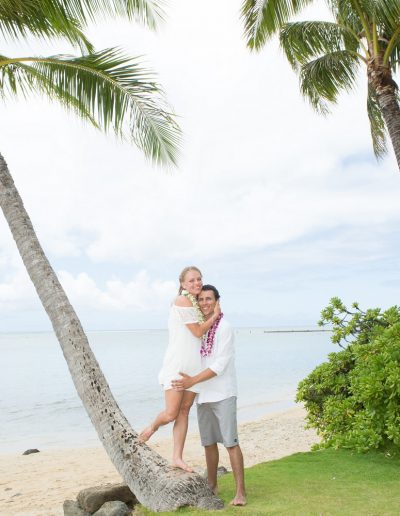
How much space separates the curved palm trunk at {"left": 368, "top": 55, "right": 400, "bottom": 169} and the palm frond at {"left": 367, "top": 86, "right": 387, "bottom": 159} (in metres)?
2.92

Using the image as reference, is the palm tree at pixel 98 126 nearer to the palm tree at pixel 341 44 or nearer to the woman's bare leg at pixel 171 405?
the woman's bare leg at pixel 171 405

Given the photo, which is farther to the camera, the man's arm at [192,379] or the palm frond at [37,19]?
the palm frond at [37,19]

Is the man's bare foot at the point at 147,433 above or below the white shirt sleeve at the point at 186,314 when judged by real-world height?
below

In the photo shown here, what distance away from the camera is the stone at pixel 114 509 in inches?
239

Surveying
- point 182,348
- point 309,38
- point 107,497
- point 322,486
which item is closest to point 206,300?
point 182,348

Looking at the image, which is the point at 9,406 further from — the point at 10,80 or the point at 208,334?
the point at 208,334

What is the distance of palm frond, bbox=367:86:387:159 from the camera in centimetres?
1499

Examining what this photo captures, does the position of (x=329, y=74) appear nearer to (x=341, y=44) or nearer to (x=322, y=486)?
(x=341, y=44)

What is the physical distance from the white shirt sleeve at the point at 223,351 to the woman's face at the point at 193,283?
1.40ft

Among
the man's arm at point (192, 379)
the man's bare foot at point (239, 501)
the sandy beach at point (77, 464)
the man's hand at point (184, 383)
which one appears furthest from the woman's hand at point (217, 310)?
the sandy beach at point (77, 464)

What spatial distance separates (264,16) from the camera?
11.5 meters

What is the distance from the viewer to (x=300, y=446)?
14172mm

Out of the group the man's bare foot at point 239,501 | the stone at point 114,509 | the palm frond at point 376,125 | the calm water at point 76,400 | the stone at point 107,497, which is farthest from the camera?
the calm water at point 76,400

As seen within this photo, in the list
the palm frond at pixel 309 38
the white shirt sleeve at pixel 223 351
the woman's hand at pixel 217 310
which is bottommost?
the white shirt sleeve at pixel 223 351
